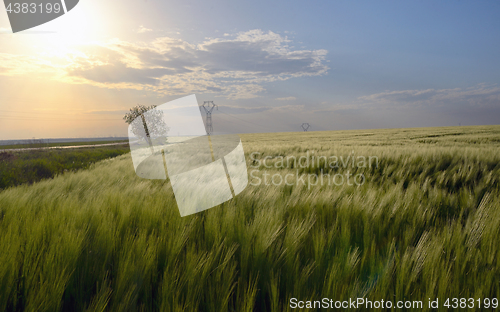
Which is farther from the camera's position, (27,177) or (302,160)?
(27,177)

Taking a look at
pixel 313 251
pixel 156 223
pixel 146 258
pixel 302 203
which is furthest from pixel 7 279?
pixel 302 203

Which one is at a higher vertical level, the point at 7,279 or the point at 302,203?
the point at 7,279

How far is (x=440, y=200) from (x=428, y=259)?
1688 millimetres

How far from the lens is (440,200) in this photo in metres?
2.48

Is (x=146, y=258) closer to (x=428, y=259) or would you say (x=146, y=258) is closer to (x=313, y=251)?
(x=313, y=251)

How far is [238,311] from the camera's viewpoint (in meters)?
0.99

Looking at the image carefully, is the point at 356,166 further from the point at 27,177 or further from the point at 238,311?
the point at 27,177

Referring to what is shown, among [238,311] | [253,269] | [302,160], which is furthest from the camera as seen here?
[302,160]

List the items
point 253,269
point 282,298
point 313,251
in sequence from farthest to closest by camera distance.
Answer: point 313,251, point 253,269, point 282,298

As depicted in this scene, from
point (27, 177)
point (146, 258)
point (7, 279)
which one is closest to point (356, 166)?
point (146, 258)

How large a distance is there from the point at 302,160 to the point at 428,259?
17.6 feet

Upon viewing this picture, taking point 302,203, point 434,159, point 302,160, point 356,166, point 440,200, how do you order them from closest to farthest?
point 302,203 < point 440,200 < point 434,159 < point 356,166 < point 302,160

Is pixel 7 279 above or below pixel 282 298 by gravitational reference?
above

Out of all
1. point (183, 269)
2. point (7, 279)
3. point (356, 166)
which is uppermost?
point (7, 279)
